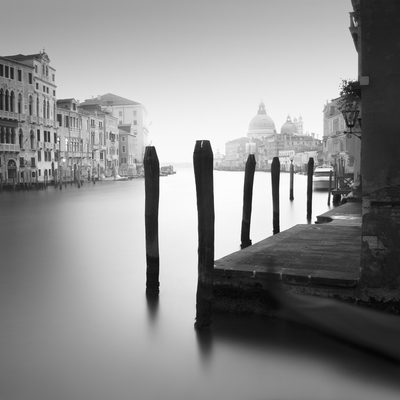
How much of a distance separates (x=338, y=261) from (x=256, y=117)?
14986 centimetres

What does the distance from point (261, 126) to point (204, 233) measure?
14699 centimetres

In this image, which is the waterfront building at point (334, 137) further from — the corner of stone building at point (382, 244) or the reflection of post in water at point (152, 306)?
the corner of stone building at point (382, 244)

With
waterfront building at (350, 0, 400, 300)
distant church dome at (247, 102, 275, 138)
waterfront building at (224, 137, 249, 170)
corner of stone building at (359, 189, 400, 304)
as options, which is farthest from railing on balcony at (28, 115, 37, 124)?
distant church dome at (247, 102, 275, 138)

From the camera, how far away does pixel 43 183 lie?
112 feet

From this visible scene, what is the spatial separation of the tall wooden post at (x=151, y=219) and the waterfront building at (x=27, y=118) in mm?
24910

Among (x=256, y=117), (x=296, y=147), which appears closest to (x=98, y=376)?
(x=296, y=147)

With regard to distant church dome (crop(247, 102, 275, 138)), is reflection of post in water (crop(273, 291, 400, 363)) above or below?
below

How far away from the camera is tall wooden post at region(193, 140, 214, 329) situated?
4.97m

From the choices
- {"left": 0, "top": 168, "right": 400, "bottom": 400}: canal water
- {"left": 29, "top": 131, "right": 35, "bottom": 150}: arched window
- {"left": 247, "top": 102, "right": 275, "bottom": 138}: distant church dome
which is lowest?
{"left": 0, "top": 168, "right": 400, "bottom": 400}: canal water

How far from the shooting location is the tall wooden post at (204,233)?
4969 mm

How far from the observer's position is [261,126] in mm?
149625

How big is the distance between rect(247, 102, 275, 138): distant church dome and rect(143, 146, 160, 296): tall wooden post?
5588 inches

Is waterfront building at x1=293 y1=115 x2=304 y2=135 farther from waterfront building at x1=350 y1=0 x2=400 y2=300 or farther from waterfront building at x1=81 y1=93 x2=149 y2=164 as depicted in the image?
waterfront building at x1=350 y1=0 x2=400 y2=300

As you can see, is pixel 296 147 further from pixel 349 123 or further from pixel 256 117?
pixel 349 123
